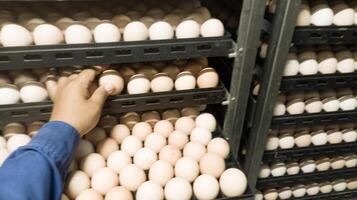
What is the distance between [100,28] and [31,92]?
0.81 feet

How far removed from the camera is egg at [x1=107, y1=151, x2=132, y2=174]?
36.6 inches

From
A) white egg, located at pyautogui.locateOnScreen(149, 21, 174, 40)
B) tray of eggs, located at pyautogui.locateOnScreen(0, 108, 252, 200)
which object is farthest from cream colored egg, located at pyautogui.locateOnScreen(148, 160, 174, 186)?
white egg, located at pyautogui.locateOnScreen(149, 21, 174, 40)

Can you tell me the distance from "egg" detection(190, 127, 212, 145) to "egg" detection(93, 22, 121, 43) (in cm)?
38

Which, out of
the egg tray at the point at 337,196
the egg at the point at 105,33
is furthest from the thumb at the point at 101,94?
the egg tray at the point at 337,196

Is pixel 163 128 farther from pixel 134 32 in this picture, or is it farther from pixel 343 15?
pixel 343 15

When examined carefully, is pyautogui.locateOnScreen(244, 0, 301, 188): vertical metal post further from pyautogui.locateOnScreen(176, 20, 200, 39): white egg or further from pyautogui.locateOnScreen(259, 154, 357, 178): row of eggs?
pyautogui.locateOnScreen(176, 20, 200, 39): white egg

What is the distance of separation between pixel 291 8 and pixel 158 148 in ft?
1.78

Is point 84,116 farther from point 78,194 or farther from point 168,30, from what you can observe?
point 168,30

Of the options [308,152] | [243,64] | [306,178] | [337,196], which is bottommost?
[337,196]

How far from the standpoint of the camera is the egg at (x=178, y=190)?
0.86m

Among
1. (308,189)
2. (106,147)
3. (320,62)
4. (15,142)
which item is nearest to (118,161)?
(106,147)

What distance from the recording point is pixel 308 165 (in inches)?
52.1

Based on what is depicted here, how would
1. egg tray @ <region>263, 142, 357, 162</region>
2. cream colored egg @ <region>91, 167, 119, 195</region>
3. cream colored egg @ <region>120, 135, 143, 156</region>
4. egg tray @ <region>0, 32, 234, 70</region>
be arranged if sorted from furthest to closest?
egg tray @ <region>263, 142, 357, 162</region>, cream colored egg @ <region>120, 135, 143, 156</region>, cream colored egg @ <region>91, 167, 119, 195</region>, egg tray @ <region>0, 32, 234, 70</region>

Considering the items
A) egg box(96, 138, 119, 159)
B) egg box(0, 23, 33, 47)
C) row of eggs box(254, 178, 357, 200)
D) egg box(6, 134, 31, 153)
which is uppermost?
egg box(0, 23, 33, 47)
